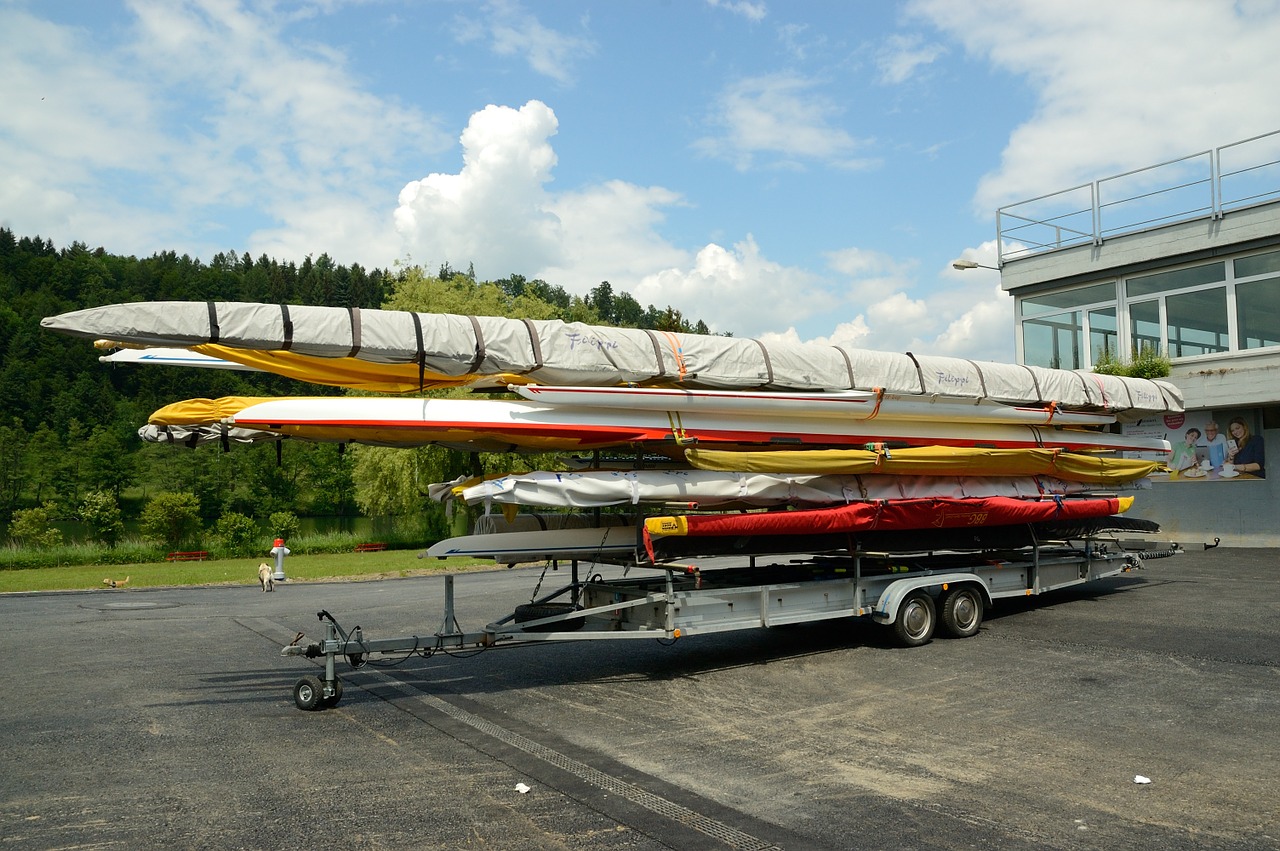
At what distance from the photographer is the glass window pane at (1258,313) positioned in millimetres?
20094

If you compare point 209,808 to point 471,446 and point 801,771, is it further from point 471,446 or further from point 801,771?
point 471,446

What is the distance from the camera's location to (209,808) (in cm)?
570

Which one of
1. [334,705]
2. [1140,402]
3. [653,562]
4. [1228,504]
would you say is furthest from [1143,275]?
[334,705]

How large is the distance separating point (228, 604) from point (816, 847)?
16127mm

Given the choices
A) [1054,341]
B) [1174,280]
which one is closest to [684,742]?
[1174,280]

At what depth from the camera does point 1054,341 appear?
956 inches

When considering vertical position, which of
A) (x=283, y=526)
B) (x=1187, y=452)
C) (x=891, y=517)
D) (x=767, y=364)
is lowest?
(x=283, y=526)

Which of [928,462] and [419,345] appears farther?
[928,462]

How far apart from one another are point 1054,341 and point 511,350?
20161 mm

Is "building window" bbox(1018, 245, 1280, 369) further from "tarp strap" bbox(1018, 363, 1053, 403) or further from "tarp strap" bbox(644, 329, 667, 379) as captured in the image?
"tarp strap" bbox(644, 329, 667, 379)

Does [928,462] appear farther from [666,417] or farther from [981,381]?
[666,417]

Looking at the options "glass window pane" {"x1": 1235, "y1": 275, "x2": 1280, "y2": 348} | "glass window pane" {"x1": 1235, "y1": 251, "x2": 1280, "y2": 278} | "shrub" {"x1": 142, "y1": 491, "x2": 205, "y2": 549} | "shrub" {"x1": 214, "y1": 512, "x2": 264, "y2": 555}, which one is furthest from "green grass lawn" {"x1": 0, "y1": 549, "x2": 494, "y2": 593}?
"shrub" {"x1": 142, "y1": 491, "x2": 205, "y2": 549}

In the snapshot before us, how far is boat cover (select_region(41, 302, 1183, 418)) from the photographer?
7.50 metres

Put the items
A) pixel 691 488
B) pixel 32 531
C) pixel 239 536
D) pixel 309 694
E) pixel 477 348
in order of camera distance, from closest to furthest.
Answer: pixel 309 694 → pixel 477 348 → pixel 691 488 → pixel 239 536 → pixel 32 531
